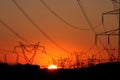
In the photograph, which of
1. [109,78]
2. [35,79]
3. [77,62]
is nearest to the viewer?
[109,78]

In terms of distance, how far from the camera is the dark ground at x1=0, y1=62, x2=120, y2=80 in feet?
143

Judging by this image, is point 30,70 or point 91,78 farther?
point 30,70

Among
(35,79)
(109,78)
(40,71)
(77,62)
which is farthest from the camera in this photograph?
(77,62)

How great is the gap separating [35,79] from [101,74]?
6.63 metres

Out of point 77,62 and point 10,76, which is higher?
point 77,62

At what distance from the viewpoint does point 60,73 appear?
160 feet

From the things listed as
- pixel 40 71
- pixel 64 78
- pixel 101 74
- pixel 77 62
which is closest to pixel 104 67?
pixel 101 74

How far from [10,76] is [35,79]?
99.5 inches

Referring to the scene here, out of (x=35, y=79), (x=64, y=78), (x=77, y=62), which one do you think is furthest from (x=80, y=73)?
(x=77, y=62)

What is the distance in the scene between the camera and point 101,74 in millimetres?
44312

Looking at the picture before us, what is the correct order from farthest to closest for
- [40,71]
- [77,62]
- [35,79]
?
[77,62] → [40,71] → [35,79]

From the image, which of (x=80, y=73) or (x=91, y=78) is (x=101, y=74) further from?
(x=80, y=73)

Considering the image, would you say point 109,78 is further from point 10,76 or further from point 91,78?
point 10,76

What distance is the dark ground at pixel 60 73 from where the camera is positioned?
43.5 m
